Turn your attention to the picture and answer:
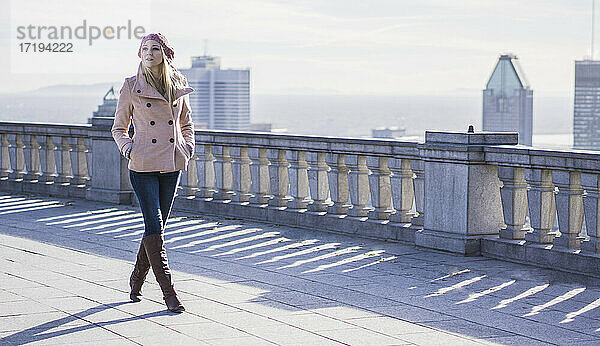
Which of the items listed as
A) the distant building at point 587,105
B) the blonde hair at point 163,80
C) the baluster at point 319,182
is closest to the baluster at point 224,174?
the baluster at point 319,182

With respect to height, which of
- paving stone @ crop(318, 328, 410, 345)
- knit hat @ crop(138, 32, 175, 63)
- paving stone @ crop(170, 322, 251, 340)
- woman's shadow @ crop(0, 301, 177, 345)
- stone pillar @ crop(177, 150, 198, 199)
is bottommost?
paving stone @ crop(318, 328, 410, 345)

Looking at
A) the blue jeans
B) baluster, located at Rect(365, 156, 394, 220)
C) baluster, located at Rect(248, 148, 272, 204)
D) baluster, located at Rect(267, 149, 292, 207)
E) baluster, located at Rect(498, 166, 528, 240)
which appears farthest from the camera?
baluster, located at Rect(248, 148, 272, 204)

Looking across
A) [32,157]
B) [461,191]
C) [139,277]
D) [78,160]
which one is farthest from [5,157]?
[139,277]

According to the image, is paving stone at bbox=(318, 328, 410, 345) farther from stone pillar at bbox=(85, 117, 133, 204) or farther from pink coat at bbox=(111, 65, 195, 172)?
stone pillar at bbox=(85, 117, 133, 204)

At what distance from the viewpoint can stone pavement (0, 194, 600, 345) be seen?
7035 mm

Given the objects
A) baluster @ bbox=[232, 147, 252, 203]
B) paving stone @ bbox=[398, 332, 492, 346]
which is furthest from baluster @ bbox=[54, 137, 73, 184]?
paving stone @ bbox=[398, 332, 492, 346]

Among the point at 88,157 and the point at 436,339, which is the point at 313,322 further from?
the point at 88,157

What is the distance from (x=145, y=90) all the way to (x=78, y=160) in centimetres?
808

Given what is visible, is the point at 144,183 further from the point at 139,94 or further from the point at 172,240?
the point at 172,240

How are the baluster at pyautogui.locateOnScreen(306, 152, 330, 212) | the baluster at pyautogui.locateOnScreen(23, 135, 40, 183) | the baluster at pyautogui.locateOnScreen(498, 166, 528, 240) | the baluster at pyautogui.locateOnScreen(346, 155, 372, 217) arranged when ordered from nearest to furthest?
the baluster at pyautogui.locateOnScreen(498, 166, 528, 240)
the baluster at pyautogui.locateOnScreen(346, 155, 372, 217)
the baluster at pyautogui.locateOnScreen(306, 152, 330, 212)
the baluster at pyautogui.locateOnScreen(23, 135, 40, 183)

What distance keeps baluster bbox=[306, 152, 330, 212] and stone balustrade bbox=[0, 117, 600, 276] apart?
0.01m

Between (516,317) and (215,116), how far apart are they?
19189cm

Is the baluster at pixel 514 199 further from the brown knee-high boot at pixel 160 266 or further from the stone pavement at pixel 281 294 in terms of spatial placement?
the brown knee-high boot at pixel 160 266

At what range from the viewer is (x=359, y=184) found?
38.5 ft
